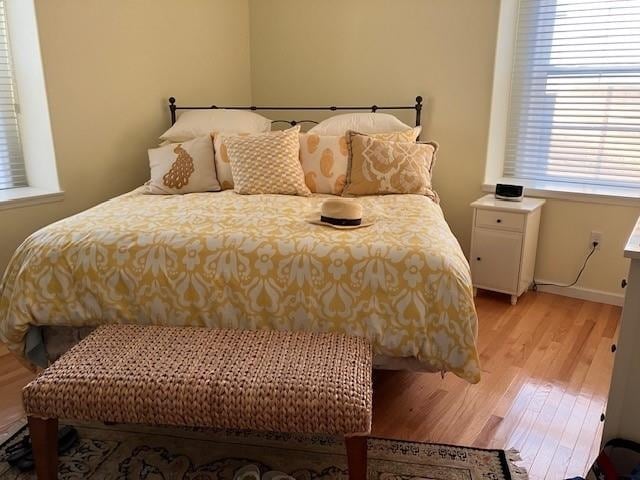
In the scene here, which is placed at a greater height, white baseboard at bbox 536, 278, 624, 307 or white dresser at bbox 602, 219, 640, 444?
white dresser at bbox 602, 219, 640, 444

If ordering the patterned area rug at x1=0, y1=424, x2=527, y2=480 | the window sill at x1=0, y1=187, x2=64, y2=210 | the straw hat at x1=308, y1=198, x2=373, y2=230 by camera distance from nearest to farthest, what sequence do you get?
the patterned area rug at x1=0, y1=424, x2=527, y2=480 < the straw hat at x1=308, y1=198, x2=373, y2=230 < the window sill at x1=0, y1=187, x2=64, y2=210

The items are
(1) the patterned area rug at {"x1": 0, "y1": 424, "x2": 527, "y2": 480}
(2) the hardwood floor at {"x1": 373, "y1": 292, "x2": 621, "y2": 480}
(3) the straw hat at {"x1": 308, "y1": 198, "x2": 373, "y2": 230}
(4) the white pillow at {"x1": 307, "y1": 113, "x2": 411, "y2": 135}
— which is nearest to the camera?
(1) the patterned area rug at {"x1": 0, "y1": 424, "x2": 527, "y2": 480}

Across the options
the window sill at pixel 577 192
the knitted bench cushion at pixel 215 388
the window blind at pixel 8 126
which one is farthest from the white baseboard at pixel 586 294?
the window blind at pixel 8 126

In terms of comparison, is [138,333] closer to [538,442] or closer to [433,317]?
[433,317]

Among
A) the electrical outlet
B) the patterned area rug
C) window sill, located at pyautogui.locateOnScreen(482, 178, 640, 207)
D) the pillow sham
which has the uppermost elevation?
the pillow sham

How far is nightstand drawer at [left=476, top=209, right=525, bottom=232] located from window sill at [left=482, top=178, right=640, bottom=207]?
339 mm

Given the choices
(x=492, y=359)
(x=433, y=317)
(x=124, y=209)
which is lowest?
(x=492, y=359)

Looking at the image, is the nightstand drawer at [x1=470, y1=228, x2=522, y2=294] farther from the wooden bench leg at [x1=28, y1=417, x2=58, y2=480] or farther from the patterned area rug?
the wooden bench leg at [x1=28, y1=417, x2=58, y2=480]

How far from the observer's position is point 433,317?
1.78 m

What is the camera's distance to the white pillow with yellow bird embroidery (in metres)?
2.84

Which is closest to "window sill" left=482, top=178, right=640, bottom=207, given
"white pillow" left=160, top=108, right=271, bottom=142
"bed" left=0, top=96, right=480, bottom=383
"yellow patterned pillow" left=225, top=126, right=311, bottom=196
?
"yellow patterned pillow" left=225, top=126, right=311, bottom=196

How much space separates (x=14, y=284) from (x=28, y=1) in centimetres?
155

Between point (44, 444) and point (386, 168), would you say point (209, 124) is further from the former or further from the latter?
point (44, 444)

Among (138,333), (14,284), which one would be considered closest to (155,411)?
(138,333)
